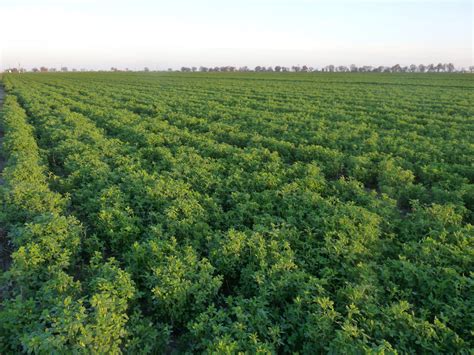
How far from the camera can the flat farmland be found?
3846 millimetres

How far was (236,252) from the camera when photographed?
206 inches

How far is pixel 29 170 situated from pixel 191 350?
705 cm

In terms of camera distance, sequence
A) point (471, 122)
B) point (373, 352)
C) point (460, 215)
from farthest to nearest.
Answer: point (471, 122), point (460, 215), point (373, 352)

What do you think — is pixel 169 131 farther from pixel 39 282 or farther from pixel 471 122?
pixel 471 122

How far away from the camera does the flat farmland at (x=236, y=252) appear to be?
3846mm

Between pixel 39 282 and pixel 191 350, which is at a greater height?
pixel 39 282

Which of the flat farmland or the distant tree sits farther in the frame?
the distant tree

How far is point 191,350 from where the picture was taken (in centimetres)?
394

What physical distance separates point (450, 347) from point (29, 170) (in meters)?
9.44

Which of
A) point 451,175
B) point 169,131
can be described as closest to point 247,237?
point 451,175

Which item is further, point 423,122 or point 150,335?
point 423,122

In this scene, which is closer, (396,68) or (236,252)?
(236,252)

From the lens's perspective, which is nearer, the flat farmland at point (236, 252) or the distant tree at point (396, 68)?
the flat farmland at point (236, 252)

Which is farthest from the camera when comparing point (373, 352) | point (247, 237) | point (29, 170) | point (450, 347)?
point (29, 170)
